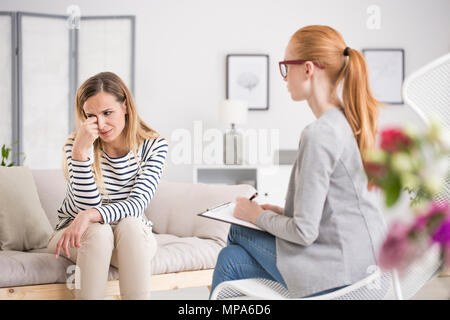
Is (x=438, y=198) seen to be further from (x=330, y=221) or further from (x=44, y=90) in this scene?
(x=44, y=90)

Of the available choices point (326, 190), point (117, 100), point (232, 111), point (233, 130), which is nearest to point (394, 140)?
point (326, 190)

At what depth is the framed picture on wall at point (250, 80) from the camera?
13.8 ft

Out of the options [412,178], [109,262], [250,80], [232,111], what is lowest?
[109,262]

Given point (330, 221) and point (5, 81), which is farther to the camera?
point (5, 81)

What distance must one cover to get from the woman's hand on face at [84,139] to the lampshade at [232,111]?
2347 millimetres

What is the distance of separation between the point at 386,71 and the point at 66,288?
3530mm

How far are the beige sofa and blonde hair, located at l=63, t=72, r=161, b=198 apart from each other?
0.35 metres

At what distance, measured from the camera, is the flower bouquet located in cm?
41

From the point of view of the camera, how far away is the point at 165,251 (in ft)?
5.93

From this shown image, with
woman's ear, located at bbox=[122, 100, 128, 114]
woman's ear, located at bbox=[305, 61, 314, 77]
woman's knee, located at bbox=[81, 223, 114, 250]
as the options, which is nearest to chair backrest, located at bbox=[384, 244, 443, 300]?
woman's ear, located at bbox=[305, 61, 314, 77]

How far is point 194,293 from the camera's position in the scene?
2.68 metres

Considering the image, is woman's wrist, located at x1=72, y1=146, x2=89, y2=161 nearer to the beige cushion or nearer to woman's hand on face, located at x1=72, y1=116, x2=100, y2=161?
woman's hand on face, located at x1=72, y1=116, x2=100, y2=161

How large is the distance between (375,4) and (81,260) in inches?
151

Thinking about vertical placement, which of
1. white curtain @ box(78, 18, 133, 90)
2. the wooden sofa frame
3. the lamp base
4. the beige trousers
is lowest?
the wooden sofa frame
